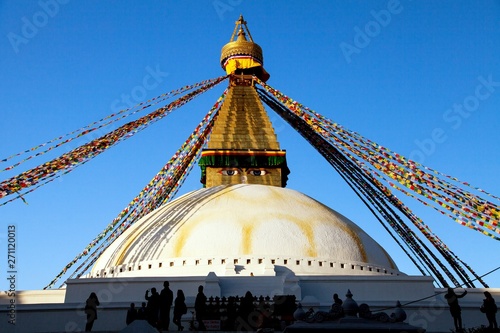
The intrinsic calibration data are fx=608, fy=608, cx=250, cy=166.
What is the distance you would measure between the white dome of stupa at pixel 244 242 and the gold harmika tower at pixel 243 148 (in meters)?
2.07

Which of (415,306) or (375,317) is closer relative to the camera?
(375,317)

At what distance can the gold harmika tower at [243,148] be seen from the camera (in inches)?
610

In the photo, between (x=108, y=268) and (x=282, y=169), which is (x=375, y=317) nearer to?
(x=108, y=268)

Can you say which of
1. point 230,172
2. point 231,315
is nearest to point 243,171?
point 230,172

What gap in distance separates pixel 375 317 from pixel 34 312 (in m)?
6.26

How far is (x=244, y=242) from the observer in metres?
11.7

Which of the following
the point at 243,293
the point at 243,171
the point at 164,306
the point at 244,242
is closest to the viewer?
the point at 164,306

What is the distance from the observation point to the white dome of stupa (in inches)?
450

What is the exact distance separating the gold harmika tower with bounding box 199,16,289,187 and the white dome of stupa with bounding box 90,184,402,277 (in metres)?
2.07

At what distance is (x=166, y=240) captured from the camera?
39.6 feet

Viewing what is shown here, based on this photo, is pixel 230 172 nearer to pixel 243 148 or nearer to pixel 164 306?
pixel 243 148

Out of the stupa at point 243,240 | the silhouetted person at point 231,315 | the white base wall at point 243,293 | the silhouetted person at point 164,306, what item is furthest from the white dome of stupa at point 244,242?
the silhouetted person at point 164,306

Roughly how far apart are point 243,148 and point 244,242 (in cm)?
447

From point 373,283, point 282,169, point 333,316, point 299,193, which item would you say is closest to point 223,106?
point 282,169
